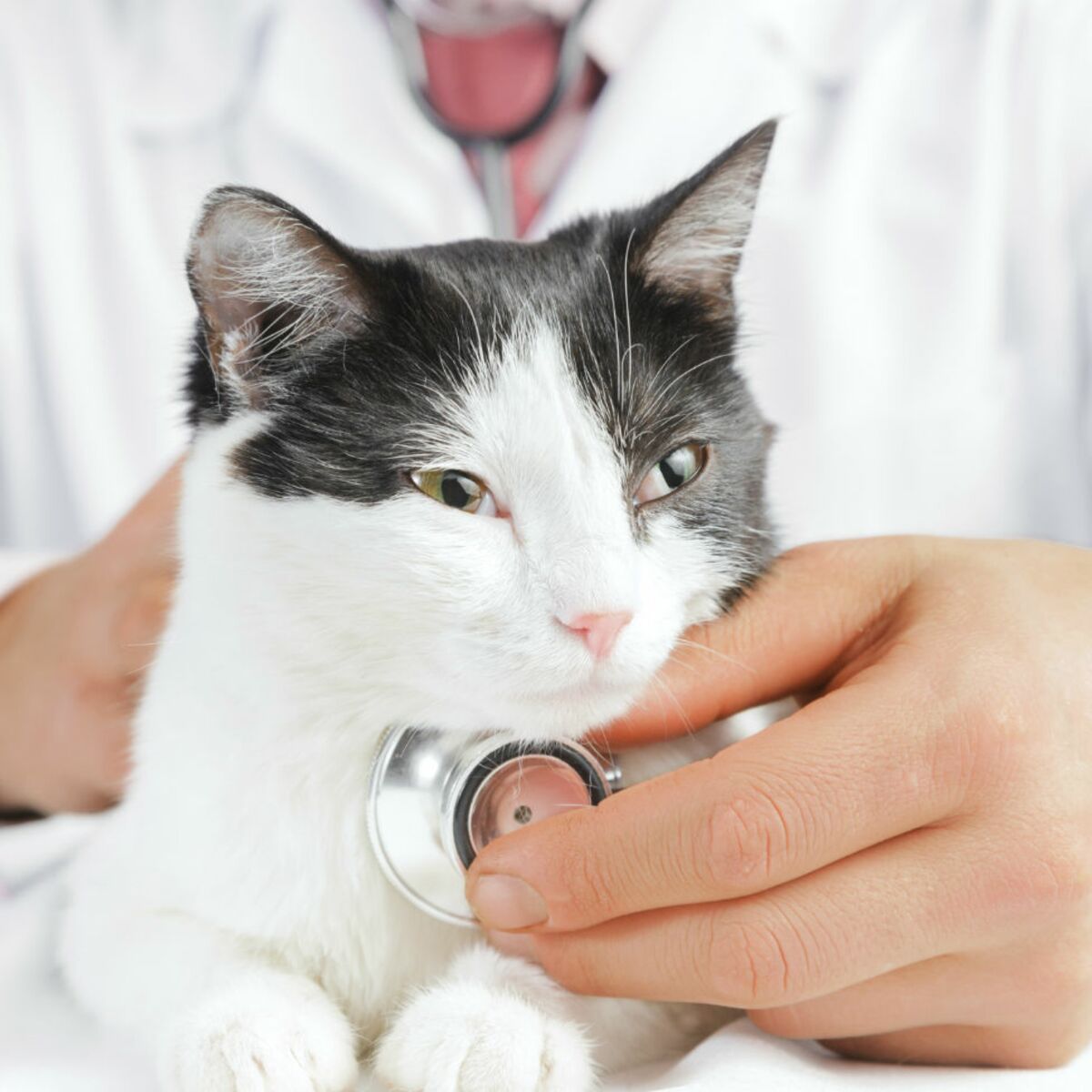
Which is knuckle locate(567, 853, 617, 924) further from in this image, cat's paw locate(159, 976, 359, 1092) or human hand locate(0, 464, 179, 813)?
human hand locate(0, 464, 179, 813)

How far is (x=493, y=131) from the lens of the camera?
1283mm

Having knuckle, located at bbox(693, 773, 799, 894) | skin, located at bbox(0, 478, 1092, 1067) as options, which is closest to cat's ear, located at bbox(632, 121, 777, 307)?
skin, located at bbox(0, 478, 1092, 1067)

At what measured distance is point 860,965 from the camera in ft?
1.98

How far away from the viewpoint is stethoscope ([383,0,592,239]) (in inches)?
49.5

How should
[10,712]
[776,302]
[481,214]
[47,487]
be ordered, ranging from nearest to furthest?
[10,712] → [481,214] → [776,302] → [47,487]

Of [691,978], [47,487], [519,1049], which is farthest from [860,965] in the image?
[47,487]

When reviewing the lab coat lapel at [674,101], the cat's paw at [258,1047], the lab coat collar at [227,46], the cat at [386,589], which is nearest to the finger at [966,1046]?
the cat at [386,589]

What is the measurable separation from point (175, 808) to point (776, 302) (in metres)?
1.02

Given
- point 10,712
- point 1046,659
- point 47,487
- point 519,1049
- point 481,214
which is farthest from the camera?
point 47,487

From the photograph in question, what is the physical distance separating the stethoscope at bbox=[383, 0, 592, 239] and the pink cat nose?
80 cm

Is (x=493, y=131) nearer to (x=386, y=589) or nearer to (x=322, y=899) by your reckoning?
(x=386, y=589)

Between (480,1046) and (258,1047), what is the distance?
0.12 m

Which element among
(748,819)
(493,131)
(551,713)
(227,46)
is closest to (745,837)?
(748,819)

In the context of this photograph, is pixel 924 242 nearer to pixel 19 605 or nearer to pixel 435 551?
pixel 435 551
